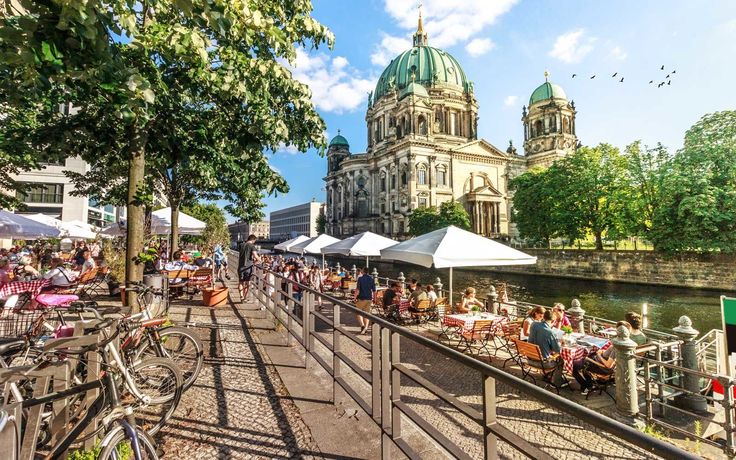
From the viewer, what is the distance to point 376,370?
11.4 ft

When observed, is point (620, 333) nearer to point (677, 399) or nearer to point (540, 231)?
point (677, 399)

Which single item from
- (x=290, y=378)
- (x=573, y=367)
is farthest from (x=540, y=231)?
(x=290, y=378)

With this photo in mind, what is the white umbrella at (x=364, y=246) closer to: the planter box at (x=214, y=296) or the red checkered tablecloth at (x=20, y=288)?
the planter box at (x=214, y=296)

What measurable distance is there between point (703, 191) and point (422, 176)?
47.9 metres

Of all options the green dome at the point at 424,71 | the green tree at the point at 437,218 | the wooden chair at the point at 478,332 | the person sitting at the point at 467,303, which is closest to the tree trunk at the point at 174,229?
the person sitting at the point at 467,303

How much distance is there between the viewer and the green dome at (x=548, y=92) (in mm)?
76688

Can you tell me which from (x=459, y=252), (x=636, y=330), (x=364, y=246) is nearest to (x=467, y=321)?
(x=459, y=252)

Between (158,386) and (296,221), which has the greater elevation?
(296,221)

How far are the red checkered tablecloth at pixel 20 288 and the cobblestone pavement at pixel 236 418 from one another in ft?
14.8

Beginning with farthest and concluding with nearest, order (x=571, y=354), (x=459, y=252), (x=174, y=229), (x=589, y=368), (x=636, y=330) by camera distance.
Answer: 1. (x=174, y=229)
2. (x=459, y=252)
3. (x=636, y=330)
4. (x=571, y=354)
5. (x=589, y=368)

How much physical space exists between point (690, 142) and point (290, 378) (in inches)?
1456

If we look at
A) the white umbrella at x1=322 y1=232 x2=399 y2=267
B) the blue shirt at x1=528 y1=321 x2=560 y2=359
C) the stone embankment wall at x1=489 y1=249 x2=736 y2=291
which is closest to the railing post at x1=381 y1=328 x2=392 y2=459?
the blue shirt at x1=528 y1=321 x2=560 y2=359

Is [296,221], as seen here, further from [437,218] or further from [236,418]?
[236,418]

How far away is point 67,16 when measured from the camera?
2.90 meters
